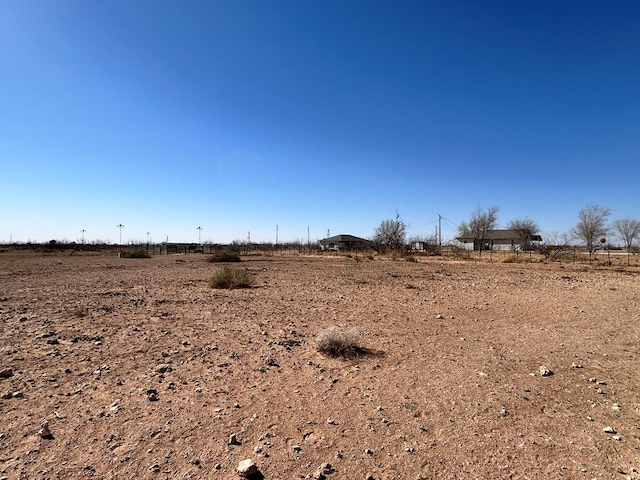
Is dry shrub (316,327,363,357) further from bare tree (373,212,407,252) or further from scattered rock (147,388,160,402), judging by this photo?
bare tree (373,212,407,252)

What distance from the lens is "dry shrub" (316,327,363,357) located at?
5441 mm

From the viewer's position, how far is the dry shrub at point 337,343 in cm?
544

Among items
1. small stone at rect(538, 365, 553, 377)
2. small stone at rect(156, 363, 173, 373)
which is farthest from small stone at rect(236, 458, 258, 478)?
small stone at rect(538, 365, 553, 377)

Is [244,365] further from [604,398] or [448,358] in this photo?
[604,398]

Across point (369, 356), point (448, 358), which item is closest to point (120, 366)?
point (369, 356)

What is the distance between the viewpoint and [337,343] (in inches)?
216

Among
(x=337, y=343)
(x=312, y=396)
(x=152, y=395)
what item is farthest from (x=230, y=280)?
(x=312, y=396)

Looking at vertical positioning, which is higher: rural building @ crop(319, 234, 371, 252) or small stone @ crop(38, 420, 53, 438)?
rural building @ crop(319, 234, 371, 252)

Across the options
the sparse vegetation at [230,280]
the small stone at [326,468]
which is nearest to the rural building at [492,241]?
the sparse vegetation at [230,280]

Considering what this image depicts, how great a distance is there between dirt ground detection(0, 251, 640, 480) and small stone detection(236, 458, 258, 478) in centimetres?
6

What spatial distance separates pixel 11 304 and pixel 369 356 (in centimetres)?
910

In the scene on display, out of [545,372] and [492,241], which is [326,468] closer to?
[545,372]

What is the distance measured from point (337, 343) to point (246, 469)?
2.97 metres

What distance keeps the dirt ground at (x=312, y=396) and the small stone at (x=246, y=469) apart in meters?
0.06
